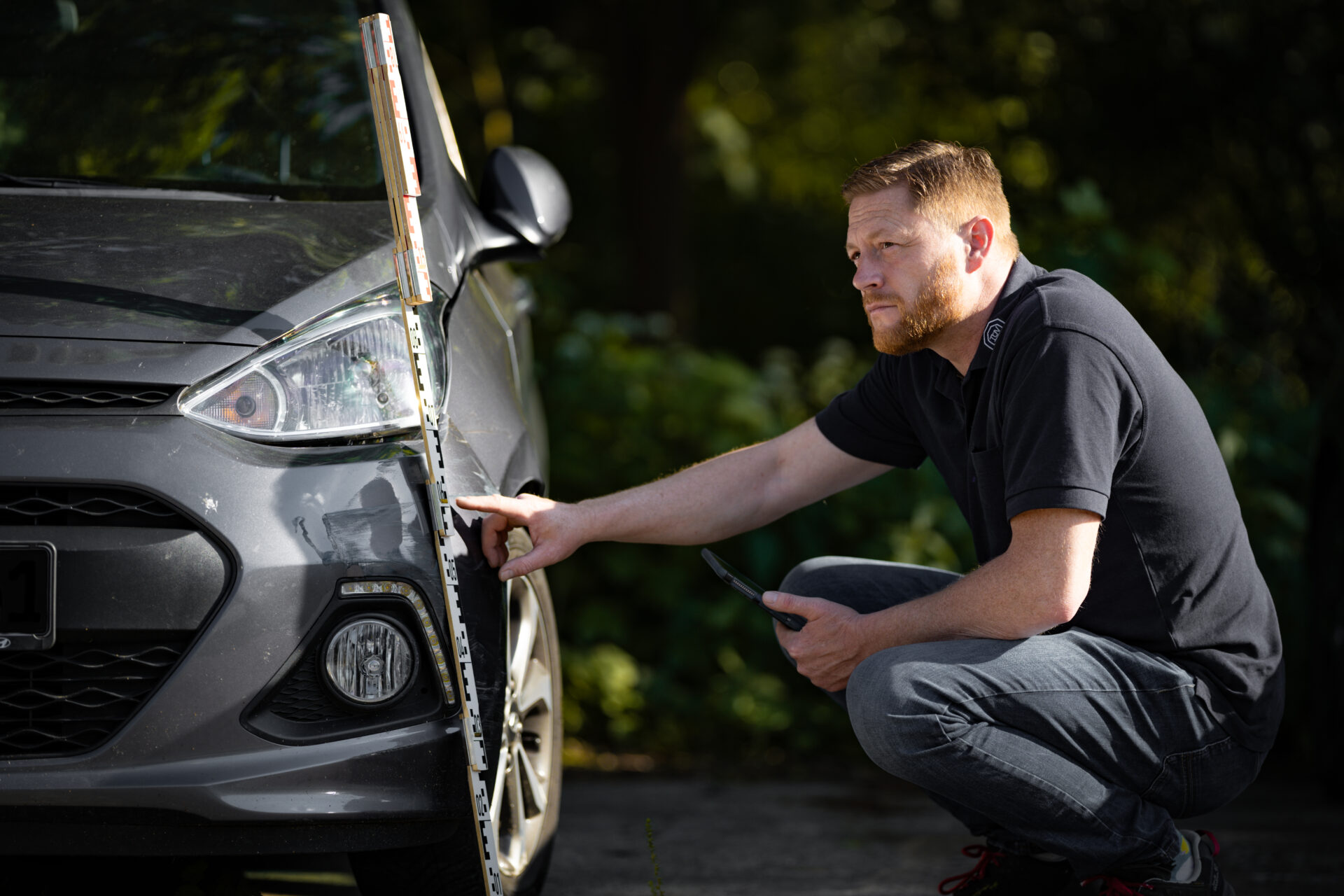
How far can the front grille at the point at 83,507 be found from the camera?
1.95m

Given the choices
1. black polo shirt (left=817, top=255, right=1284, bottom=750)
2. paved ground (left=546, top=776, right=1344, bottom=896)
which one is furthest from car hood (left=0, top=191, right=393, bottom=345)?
paved ground (left=546, top=776, right=1344, bottom=896)

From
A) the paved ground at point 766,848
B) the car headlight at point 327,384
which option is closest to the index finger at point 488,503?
the car headlight at point 327,384

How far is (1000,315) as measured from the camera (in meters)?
2.41

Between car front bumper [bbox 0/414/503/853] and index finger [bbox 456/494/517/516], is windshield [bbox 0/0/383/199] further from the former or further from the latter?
car front bumper [bbox 0/414/503/853]

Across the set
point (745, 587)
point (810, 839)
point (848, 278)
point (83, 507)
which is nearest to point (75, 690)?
point (83, 507)

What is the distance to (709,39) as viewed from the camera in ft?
32.2

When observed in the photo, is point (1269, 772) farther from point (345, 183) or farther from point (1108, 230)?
point (345, 183)

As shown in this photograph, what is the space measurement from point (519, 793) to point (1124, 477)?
1.27 metres

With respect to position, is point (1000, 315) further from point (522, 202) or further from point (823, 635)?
point (522, 202)

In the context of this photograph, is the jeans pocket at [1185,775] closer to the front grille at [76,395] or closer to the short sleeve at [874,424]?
the short sleeve at [874,424]

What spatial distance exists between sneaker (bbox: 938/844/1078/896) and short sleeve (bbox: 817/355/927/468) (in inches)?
32.1

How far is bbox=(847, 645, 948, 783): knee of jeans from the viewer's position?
7.30 feet

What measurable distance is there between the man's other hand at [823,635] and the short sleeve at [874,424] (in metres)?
0.50

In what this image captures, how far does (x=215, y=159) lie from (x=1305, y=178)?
565cm
